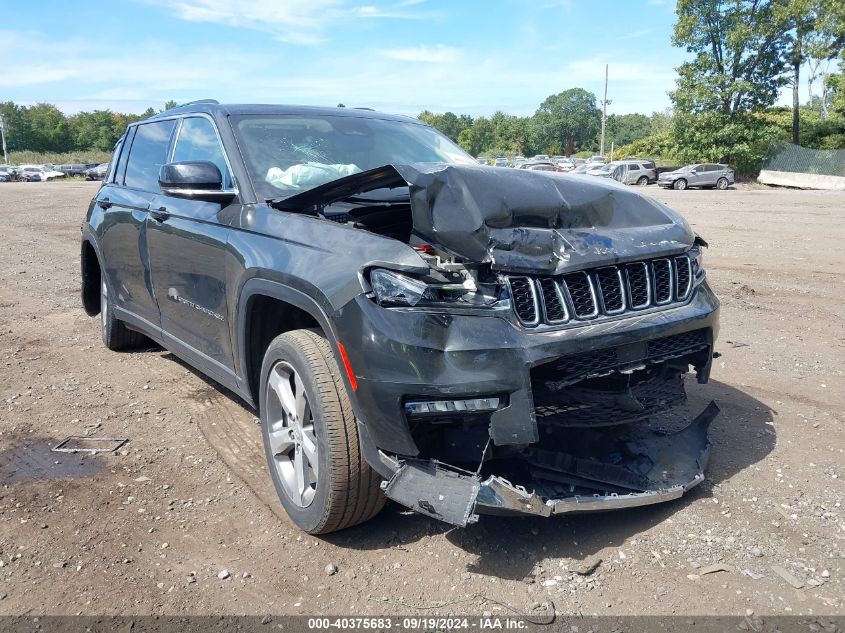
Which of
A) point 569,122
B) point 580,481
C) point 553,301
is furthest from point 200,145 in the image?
point 569,122

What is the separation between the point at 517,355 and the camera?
2.62 metres

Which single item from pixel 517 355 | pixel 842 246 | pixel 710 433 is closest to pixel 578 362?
pixel 517 355

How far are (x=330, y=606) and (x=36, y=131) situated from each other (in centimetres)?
10728

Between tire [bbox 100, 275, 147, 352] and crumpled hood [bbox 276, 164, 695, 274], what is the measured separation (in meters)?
3.15

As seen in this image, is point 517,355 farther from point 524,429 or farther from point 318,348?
point 318,348

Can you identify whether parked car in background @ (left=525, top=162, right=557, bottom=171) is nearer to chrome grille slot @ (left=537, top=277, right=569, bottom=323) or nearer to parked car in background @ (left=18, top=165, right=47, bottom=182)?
chrome grille slot @ (left=537, top=277, right=569, bottom=323)

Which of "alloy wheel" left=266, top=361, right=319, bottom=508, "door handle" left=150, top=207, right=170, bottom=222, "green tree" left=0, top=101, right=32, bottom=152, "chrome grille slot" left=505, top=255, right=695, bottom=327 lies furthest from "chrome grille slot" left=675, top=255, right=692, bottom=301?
"green tree" left=0, top=101, right=32, bottom=152

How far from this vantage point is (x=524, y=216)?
3074mm

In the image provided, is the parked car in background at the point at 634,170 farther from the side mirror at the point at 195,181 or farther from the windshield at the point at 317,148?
the side mirror at the point at 195,181

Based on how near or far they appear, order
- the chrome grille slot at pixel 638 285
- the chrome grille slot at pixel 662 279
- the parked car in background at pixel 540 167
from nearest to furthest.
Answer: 1. the chrome grille slot at pixel 638 285
2. the chrome grille slot at pixel 662 279
3. the parked car in background at pixel 540 167

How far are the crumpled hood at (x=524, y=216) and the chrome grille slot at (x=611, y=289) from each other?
6 centimetres

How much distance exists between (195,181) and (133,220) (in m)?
1.52

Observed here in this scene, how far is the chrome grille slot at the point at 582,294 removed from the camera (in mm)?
2877

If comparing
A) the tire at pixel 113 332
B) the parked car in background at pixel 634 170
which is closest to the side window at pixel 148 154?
the tire at pixel 113 332
